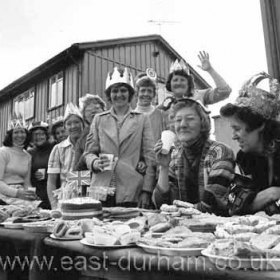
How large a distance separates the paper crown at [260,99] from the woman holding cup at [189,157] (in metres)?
0.39

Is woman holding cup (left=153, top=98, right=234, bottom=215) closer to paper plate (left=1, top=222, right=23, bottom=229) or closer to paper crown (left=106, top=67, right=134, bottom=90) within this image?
paper plate (left=1, top=222, right=23, bottom=229)

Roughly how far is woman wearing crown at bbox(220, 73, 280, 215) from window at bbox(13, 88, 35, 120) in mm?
12186

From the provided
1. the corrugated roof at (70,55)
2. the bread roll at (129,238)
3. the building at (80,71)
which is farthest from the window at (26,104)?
the bread roll at (129,238)

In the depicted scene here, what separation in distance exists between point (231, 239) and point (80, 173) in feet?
5.05

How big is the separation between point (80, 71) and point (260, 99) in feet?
29.4

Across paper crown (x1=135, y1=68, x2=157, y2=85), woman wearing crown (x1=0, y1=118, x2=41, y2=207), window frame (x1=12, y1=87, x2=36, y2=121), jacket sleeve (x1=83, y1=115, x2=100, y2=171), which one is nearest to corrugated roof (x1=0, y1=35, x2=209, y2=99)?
window frame (x1=12, y1=87, x2=36, y2=121)

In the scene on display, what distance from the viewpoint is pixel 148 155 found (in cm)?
315

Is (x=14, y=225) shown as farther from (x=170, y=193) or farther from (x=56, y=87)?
(x=56, y=87)

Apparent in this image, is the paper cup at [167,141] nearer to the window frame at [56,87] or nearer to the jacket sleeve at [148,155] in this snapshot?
the jacket sleeve at [148,155]

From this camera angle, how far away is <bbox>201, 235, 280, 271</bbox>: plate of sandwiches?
2.98 feet

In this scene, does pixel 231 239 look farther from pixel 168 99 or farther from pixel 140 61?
pixel 140 61

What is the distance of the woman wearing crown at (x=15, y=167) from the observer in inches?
145

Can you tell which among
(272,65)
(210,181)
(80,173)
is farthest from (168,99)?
(210,181)

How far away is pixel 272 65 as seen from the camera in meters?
2.80
